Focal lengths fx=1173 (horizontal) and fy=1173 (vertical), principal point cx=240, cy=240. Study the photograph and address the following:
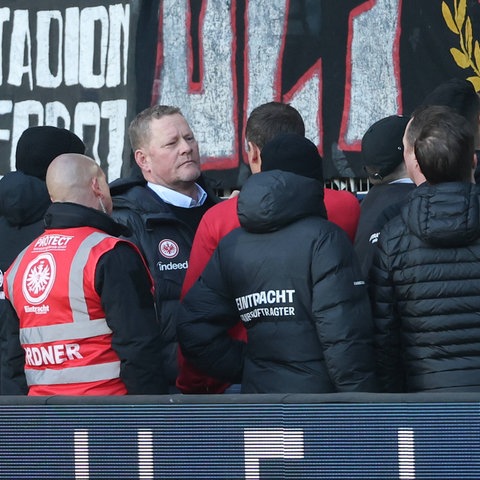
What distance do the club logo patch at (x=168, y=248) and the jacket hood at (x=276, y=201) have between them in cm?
76

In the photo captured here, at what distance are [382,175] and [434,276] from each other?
3.04 feet

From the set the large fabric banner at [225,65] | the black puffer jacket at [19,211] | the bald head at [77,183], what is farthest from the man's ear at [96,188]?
the large fabric banner at [225,65]

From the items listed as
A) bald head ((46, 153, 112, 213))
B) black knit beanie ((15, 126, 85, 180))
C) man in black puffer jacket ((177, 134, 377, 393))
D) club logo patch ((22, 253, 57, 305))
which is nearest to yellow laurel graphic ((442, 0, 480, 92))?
black knit beanie ((15, 126, 85, 180))

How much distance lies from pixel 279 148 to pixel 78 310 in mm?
859

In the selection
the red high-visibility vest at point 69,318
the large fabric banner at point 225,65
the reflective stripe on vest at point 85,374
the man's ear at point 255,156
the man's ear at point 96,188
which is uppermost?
the large fabric banner at point 225,65

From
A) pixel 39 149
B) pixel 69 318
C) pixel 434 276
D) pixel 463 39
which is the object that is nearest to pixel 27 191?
pixel 39 149

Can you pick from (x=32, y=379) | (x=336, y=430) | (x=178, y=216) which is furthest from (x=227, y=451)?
(x=178, y=216)

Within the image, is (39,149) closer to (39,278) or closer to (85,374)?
(39,278)

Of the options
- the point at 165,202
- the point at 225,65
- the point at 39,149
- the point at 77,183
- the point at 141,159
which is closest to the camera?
the point at 77,183

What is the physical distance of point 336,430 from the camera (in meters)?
2.86

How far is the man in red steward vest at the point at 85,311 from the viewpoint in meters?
3.76

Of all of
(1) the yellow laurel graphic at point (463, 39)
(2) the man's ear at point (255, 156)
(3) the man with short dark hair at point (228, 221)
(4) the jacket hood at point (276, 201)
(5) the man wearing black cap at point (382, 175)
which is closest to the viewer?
(4) the jacket hood at point (276, 201)

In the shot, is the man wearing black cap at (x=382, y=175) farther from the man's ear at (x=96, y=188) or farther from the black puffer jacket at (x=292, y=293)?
the man's ear at (x=96, y=188)

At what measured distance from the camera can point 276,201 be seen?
3725mm
